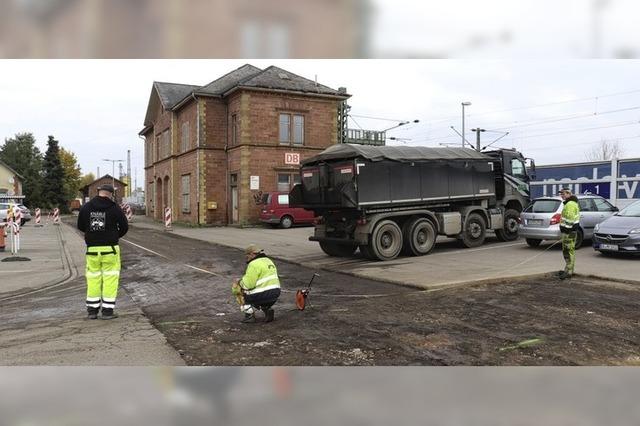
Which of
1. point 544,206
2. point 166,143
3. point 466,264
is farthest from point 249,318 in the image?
point 166,143

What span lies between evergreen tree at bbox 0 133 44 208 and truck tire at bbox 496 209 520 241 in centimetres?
7782

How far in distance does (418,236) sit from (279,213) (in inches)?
572

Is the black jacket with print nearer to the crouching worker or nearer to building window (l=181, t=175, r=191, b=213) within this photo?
the crouching worker

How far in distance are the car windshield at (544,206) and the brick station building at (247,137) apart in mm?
18132

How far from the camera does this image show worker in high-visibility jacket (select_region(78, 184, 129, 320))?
7590 mm

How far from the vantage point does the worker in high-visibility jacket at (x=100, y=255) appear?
7.59 metres

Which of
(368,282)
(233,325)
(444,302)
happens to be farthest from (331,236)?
(233,325)

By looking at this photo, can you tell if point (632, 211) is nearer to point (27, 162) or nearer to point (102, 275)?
point (102, 275)

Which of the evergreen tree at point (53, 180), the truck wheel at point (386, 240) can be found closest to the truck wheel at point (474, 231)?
the truck wheel at point (386, 240)

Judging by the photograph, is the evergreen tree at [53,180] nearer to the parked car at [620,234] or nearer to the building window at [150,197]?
the building window at [150,197]

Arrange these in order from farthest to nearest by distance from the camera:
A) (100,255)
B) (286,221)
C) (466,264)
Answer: (286,221), (466,264), (100,255)

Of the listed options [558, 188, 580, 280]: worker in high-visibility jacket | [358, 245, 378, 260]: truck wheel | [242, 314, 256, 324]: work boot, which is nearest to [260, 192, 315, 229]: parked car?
[358, 245, 378, 260]: truck wheel

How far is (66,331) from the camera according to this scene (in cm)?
689
